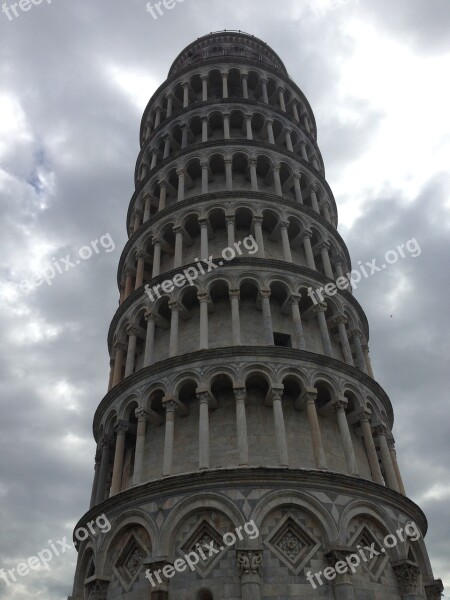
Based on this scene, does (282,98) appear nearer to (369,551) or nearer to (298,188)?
(298,188)

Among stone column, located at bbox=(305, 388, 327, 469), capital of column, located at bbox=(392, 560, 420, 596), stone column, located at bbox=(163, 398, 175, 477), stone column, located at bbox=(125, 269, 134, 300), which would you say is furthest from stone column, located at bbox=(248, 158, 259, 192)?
capital of column, located at bbox=(392, 560, 420, 596)

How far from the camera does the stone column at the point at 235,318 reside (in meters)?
22.8

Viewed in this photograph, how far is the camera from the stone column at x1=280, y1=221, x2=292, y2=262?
2673 cm

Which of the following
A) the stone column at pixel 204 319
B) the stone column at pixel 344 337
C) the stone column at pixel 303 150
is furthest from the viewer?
the stone column at pixel 303 150

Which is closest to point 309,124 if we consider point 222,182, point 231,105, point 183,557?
point 231,105

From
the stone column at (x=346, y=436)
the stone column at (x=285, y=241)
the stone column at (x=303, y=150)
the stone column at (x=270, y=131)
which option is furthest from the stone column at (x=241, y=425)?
the stone column at (x=303, y=150)

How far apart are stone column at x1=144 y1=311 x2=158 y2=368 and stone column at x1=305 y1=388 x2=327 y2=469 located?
22.7ft

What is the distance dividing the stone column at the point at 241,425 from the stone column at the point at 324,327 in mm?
4741

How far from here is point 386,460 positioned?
22750 millimetres

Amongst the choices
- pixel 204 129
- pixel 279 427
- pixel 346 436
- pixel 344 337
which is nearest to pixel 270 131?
pixel 204 129

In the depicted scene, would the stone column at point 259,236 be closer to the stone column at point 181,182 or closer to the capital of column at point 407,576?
the stone column at point 181,182

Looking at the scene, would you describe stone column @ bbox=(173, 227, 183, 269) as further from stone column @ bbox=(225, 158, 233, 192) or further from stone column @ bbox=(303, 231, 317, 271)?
stone column @ bbox=(303, 231, 317, 271)

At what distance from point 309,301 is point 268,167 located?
971 centimetres

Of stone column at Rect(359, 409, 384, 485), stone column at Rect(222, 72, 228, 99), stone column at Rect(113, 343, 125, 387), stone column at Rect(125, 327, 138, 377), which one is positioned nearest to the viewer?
stone column at Rect(359, 409, 384, 485)
